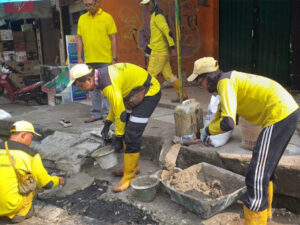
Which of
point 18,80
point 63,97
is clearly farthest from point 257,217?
point 18,80

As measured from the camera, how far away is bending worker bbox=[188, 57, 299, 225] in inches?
109

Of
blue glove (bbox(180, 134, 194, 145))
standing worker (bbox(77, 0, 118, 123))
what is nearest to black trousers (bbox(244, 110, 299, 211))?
blue glove (bbox(180, 134, 194, 145))

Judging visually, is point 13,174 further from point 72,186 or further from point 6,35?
point 6,35

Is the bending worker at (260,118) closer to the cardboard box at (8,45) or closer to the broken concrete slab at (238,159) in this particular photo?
the broken concrete slab at (238,159)

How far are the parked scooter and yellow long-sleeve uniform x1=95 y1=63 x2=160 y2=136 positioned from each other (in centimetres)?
628

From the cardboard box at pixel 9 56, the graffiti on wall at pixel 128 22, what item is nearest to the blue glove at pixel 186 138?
the graffiti on wall at pixel 128 22

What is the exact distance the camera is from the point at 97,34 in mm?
5504

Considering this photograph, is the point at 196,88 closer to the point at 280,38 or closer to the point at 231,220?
the point at 280,38

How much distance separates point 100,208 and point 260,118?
7.00 feet

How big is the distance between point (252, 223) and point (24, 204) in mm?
2409

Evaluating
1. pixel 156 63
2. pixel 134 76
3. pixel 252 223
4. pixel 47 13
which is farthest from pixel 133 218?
pixel 47 13

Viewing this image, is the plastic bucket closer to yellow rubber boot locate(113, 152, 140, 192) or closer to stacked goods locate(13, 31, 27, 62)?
yellow rubber boot locate(113, 152, 140, 192)

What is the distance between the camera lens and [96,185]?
14.6 feet

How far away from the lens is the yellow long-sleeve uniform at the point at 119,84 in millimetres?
3549
